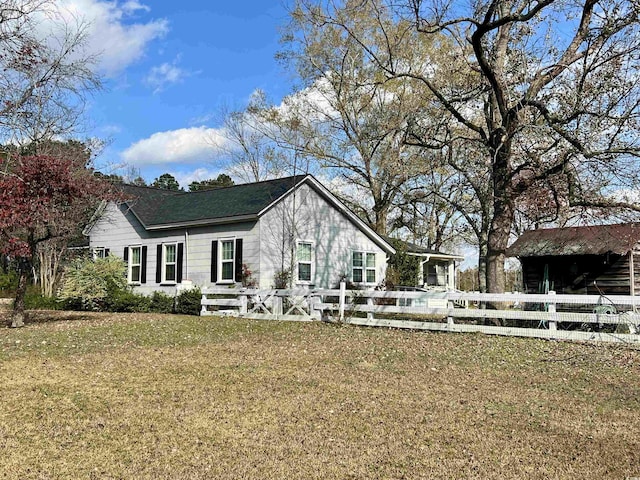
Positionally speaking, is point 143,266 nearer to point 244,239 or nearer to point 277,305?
point 244,239

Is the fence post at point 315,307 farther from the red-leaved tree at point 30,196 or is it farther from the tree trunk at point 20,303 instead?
the tree trunk at point 20,303

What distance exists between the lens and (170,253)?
75.6ft

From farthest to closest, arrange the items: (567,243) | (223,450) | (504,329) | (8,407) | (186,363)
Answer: (567,243)
(504,329)
(186,363)
(8,407)
(223,450)

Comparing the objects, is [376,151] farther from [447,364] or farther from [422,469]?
[422,469]

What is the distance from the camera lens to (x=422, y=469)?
200 inches

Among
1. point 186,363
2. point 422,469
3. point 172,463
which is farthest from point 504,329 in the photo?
point 172,463

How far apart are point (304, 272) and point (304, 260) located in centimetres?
44

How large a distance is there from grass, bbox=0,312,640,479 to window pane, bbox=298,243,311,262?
1000 cm

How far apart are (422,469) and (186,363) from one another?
18.1 feet

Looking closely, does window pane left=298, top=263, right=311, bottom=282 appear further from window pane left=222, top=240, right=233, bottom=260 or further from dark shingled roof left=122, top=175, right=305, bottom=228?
dark shingled roof left=122, top=175, right=305, bottom=228

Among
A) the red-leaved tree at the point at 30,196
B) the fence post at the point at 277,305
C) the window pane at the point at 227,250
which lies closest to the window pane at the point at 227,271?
the window pane at the point at 227,250

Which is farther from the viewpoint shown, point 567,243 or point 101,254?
point 101,254

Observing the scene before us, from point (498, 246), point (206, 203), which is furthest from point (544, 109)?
point (206, 203)

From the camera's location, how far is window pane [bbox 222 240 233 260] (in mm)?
21125
